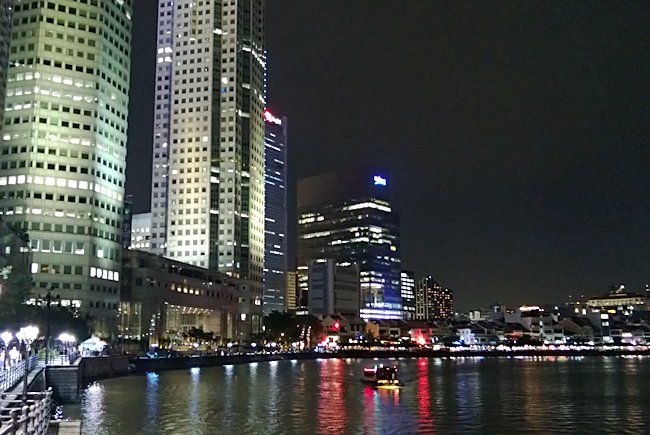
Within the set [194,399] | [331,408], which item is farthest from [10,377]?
[331,408]

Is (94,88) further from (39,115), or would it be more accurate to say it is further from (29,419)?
(29,419)

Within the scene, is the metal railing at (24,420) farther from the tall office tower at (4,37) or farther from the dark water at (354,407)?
the tall office tower at (4,37)

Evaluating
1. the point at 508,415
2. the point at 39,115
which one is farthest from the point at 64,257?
the point at 508,415

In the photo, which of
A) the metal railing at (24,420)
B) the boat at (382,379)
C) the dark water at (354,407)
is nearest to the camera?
the metal railing at (24,420)

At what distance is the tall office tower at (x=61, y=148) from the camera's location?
140000 millimetres

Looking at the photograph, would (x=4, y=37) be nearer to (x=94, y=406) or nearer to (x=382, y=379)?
(x=94, y=406)

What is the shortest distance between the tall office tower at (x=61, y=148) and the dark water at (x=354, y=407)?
51525 millimetres

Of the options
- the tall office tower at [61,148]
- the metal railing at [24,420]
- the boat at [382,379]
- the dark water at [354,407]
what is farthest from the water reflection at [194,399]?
the tall office tower at [61,148]

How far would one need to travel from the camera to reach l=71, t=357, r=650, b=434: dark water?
51781mm

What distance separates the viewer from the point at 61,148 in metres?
144

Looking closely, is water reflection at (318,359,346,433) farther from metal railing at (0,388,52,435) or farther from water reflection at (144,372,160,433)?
metal railing at (0,388,52,435)

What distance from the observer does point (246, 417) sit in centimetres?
5775

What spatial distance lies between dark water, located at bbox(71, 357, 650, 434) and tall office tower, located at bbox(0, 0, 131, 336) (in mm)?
51525

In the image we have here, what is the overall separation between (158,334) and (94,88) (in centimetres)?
6354
